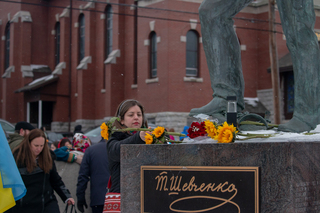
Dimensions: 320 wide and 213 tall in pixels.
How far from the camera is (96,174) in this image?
643 cm

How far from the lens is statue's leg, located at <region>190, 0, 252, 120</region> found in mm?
3947

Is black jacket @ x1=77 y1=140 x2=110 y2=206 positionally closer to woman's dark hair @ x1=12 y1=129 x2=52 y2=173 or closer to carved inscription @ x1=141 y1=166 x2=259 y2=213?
woman's dark hair @ x1=12 y1=129 x2=52 y2=173

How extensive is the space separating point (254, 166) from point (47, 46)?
39.1 meters

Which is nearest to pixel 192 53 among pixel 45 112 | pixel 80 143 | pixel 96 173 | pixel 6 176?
pixel 45 112

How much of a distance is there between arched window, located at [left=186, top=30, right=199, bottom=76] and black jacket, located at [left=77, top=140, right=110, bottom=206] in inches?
815

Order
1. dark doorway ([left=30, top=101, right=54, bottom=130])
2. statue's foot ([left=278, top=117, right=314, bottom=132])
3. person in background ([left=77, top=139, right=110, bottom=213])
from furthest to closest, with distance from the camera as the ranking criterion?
1. dark doorway ([left=30, top=101, right=54, bottom=130])
2. person in background ([left=77, top=139, right=110, bottom=213])
3. statue's foot ([left=278, top=117, right=314, bottom=132])

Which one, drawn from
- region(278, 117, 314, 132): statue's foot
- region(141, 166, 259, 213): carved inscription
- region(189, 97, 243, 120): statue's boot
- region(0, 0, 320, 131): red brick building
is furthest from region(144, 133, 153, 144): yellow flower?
region(0, 0, 320, 131): red brick building

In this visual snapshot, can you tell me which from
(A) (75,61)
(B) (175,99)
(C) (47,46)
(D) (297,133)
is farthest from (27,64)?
(D) (297,133)

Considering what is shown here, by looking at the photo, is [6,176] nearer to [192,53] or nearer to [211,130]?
[211,130]

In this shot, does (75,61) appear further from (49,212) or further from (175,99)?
(49,212)

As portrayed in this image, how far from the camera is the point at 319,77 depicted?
368cm

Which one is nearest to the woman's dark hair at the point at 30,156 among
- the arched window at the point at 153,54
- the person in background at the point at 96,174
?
the person in background at the point at 96,174

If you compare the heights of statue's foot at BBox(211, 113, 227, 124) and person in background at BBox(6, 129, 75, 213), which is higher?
statue's foot at BBox(211, 113, 227, 124)

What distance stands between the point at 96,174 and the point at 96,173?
1 centimetres
